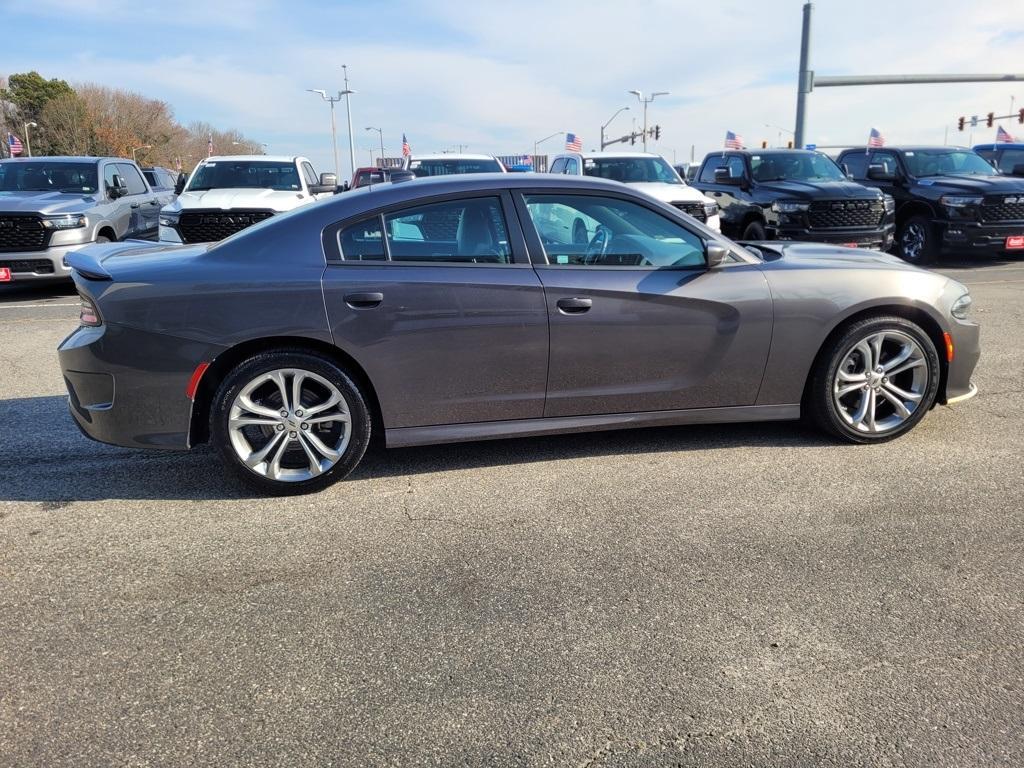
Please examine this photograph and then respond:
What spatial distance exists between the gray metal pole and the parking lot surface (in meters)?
21.0

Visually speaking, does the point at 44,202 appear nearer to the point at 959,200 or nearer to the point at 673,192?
the point at 673,192

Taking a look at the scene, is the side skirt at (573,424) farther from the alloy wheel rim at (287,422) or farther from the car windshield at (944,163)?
the car windshield at (944,163)

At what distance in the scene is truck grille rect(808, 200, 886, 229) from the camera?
1168 cm

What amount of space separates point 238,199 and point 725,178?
24.0 feet

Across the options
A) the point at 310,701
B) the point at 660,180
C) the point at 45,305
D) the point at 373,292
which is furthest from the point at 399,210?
the point at 660,180

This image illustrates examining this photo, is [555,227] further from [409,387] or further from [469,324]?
[409,387]

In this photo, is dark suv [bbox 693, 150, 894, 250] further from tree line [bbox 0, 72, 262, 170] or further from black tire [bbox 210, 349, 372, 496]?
tree line [bbox 0, 72, 262, 170]

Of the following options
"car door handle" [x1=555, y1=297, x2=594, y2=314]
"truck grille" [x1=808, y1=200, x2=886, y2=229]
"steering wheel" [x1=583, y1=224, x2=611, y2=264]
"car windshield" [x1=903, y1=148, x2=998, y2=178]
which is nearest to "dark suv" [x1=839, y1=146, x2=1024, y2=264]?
"car windshield" [x1=903, y1=148, x2=998, y2=178]

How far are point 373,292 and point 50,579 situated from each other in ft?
5.89

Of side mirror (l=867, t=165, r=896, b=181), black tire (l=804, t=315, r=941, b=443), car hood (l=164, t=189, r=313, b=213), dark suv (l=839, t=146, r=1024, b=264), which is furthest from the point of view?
side mirror (l=867, t=165, r=896, b=181)

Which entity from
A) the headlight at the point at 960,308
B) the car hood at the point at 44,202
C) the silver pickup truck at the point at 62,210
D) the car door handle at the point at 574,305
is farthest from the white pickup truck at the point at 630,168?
the car door handle at the point at 574,305

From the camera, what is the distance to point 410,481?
4066 mm

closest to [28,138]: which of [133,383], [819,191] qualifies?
[819,191]

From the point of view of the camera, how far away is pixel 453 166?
15234 millimetres
